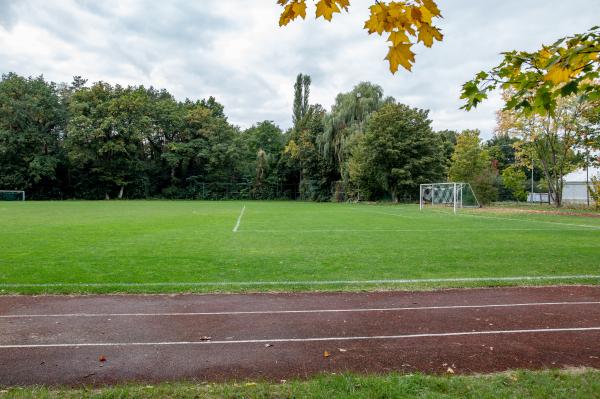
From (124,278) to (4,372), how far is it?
413 cm

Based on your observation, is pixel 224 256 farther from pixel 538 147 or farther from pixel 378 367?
pixel 538 147

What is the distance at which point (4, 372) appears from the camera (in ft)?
13.1

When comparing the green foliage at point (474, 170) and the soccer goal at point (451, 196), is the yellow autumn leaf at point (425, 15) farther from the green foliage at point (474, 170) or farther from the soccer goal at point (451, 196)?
the green foliage at point (474, 170)

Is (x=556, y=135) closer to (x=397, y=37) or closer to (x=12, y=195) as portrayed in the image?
(x=397, y=37)

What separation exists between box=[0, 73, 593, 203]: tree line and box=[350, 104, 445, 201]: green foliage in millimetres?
102

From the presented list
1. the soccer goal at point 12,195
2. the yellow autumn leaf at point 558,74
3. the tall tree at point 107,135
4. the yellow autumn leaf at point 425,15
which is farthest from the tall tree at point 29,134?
the yellow autumn leaf at point 558,74

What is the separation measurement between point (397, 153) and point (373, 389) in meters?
39.5

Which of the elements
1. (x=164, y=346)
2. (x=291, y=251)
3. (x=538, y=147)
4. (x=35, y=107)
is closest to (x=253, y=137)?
(x=35, y=107)

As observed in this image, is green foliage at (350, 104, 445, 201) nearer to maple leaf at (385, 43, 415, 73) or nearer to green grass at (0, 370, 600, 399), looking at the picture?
green grass at (0, 370, 600, 399)

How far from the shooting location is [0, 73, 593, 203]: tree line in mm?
42062

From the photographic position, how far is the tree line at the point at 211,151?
138ft

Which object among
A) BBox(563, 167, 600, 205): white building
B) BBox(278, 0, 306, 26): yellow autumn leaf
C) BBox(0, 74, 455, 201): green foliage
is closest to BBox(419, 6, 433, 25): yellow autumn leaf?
BBox(278, 0, 306, 26): yellow autumn leaf

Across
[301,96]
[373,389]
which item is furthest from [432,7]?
[301,96]

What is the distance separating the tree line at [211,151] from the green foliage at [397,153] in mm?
102
